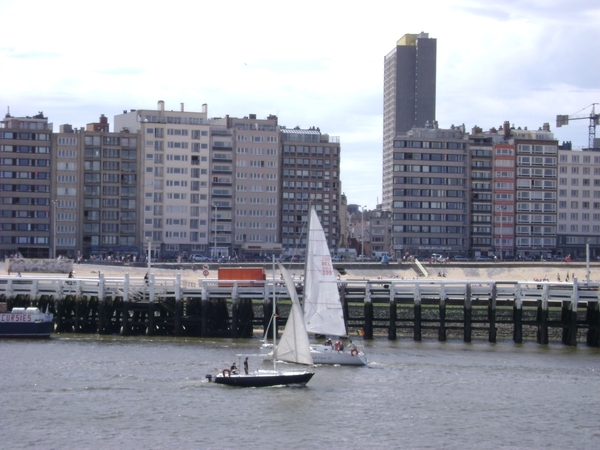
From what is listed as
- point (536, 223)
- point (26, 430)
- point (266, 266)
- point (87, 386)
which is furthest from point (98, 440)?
point (536, 223)

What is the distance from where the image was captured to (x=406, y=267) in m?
152

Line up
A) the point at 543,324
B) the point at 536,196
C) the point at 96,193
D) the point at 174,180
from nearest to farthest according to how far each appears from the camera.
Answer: the point at 543,324 → the point at 96,193 → the point at 174,180 → the point at 536,196

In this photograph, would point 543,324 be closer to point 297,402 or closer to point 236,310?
point 236,310

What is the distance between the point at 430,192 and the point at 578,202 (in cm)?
3049

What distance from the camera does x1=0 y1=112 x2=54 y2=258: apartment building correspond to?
168500mm

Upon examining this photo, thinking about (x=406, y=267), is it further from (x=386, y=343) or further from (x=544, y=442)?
(x=544, y=442)

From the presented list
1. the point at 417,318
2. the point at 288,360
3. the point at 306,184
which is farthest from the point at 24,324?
the point at 306,184

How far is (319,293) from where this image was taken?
227 ft

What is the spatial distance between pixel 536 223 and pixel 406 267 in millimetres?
50232

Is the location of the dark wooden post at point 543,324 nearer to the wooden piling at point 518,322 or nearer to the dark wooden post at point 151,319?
the wooden piling at point 518,322

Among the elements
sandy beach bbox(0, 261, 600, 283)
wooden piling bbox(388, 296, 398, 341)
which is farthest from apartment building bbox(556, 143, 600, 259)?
wooden piling bbox(388, 296, 398, 341)

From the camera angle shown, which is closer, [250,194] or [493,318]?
[493,318]

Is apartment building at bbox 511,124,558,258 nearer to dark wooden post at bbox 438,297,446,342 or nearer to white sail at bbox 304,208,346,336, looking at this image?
dark wooden post at bbox 438,297,446,342

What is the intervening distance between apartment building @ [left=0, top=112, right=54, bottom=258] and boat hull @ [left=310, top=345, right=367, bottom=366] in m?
109
